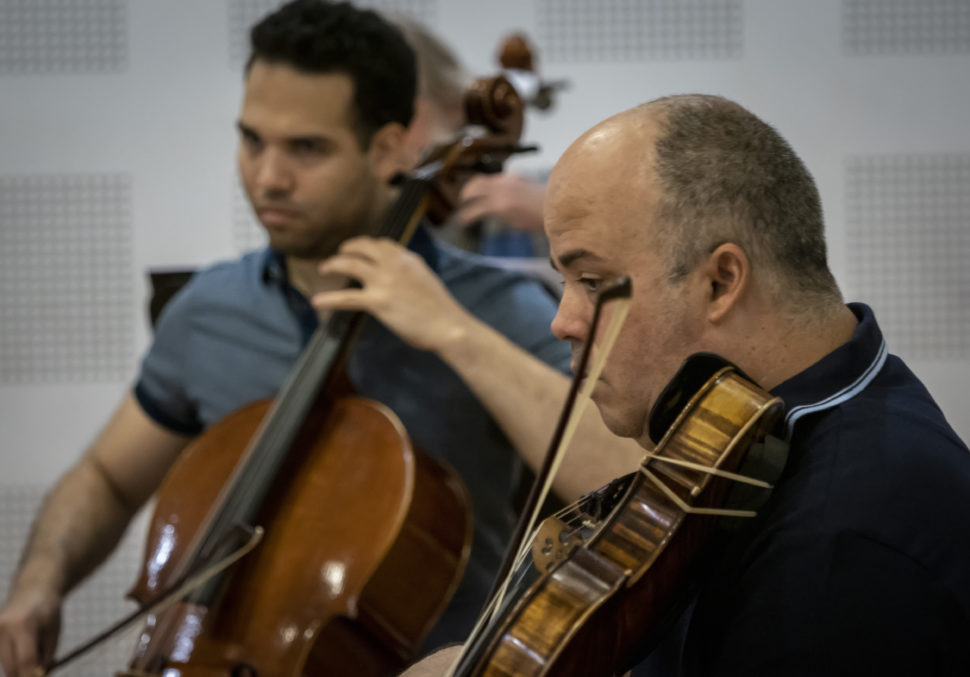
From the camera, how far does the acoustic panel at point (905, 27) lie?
2.88 metres

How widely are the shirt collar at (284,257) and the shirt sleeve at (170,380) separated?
14cm

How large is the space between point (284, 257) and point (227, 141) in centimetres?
149

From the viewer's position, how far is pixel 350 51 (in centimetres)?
161

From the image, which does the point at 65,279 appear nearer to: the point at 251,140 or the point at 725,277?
the point at 251,140

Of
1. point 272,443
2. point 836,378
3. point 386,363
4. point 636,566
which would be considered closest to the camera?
point 636,566

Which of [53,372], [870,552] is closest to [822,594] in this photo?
[870,552]

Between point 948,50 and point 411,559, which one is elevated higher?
point 948,50

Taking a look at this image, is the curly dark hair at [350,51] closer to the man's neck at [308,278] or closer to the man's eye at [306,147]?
the man's eye at [306,147]

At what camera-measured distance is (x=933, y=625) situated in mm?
664

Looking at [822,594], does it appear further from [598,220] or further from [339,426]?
[339,426]

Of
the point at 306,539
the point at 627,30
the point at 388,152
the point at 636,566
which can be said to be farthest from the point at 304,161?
the point at 627,30

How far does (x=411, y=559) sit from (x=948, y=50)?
7.67ft

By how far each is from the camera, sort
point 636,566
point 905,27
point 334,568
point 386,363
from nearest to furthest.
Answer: point 636,566
point 334,568
point 386,363
point 905,27

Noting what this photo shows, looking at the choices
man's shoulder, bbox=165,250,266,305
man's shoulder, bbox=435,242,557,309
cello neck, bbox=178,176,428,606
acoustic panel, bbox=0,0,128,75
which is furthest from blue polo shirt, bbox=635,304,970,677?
acoustic panel, bbox=0,0,128,75
